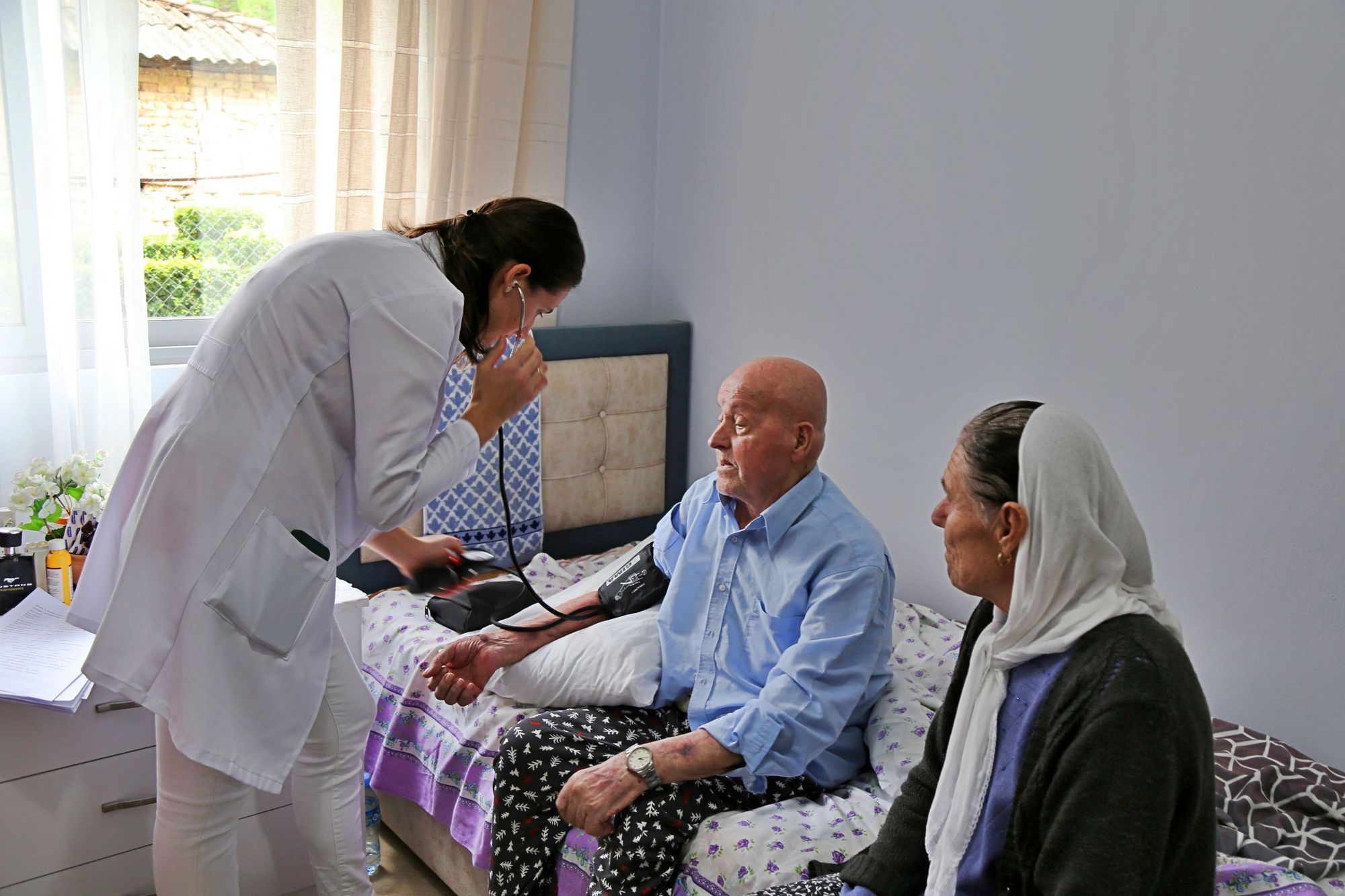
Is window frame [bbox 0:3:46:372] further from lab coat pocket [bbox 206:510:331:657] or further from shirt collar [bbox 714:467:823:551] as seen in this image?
shirt collar [bbox 714:467:823:551]

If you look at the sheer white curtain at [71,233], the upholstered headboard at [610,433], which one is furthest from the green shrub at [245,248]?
the upholstered headboard at [610,433]

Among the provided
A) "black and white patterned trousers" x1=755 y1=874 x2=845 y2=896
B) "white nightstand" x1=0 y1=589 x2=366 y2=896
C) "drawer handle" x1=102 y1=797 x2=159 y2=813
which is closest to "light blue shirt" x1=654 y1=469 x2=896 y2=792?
"black and white patterned trousers" x1=755 y1=874 x2=845 y2=896

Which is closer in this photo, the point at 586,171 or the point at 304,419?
the point at 304,419

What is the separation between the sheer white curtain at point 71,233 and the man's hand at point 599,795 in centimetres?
135

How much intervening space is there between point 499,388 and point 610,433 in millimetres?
1371

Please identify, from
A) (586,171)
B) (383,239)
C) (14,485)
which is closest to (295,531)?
(383,239)

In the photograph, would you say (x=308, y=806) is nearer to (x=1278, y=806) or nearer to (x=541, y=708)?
(x=541, y=708)

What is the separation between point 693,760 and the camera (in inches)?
66.6

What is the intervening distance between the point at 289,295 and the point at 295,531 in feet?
1.10

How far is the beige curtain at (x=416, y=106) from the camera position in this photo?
2.51 metres

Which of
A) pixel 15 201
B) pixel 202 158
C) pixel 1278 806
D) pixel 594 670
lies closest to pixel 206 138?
pixel 202 158

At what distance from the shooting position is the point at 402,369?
1.46 metres

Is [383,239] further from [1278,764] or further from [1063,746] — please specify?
[1278,764]

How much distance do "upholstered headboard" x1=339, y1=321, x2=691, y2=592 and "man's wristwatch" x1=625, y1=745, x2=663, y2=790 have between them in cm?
124
